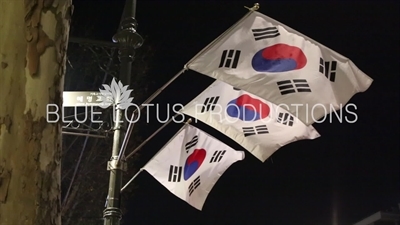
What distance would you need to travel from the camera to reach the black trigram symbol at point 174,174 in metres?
6.74

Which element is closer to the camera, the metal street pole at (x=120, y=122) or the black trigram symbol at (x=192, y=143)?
the metal street pole at (x=120, y=122)

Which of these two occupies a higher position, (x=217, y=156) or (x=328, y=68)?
(x=328, y=68)

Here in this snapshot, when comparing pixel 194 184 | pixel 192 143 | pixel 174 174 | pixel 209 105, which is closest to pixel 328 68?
pixel 209 105

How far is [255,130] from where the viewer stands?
21.7ft

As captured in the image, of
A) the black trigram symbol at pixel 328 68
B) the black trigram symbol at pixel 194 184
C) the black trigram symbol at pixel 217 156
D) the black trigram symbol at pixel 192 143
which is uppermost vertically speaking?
the black trigram symbol at pixel 328 68

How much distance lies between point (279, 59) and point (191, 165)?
2130 millimetres

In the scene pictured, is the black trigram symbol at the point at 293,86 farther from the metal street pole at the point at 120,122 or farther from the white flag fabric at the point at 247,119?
the metal street pole at the point at 120,122

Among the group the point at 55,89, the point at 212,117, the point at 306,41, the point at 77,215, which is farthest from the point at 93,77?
the point at 55,89

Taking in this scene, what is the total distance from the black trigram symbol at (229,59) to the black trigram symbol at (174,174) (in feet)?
6.44

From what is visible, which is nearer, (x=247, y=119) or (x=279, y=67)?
(x=279, y=67)

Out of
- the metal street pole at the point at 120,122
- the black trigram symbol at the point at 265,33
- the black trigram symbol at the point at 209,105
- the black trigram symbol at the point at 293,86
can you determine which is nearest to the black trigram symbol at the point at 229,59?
the black trigram symbol at the point at 265,33

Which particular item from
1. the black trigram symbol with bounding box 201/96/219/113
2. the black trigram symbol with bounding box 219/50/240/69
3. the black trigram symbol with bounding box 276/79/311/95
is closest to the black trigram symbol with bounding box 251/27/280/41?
the black trigram symbol with bounding box 219/50/240/69

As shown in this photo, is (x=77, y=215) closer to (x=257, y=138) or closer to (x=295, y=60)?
(x=257, y=138)

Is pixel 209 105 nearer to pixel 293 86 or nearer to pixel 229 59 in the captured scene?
pixel 229 59
